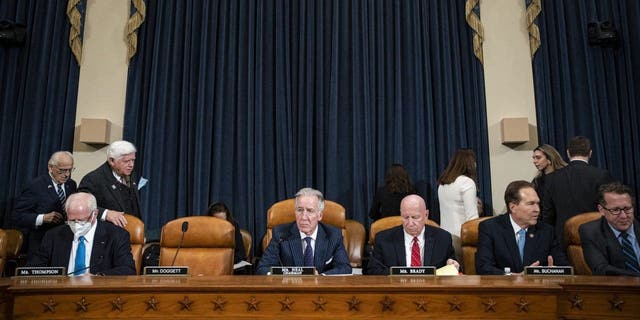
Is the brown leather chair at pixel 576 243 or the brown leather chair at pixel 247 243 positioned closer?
the brown leather chair at pixel 576 243

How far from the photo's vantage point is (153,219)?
5.61 meters

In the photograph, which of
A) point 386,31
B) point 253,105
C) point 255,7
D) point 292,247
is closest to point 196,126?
point 253,105

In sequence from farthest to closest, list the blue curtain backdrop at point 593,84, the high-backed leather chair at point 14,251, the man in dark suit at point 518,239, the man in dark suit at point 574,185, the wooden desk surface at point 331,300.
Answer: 1. the blue curtain backdrop at point 593,84
2. the high-backed leather chair at point 14,251
3. the man in dark suit at point 574,185
4. the man in dark suit at point 518,239
5. the wooden desk surface at point 331,300

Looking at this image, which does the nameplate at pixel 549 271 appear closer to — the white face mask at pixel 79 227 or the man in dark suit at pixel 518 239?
the man in dark suit at pixel 518 239

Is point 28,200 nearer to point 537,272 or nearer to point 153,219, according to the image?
point 153,219

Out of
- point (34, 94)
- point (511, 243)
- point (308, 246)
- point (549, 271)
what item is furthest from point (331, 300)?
point (34, 94)

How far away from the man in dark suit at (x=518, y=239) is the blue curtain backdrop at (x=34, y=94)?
14.6ft

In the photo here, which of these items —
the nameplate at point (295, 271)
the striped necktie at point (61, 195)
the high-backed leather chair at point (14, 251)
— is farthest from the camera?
the high-backed leather chair at point (14, 251)

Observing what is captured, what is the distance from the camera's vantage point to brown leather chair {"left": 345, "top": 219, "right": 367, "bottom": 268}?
4938 mm

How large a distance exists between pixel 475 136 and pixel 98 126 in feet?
12.9

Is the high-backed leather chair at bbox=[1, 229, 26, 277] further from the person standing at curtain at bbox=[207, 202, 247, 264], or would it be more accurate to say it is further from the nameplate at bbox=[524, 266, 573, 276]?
the nameplate at bbox=[524, 266, 573, 276]

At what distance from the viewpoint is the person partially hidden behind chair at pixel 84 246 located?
3.36 metres

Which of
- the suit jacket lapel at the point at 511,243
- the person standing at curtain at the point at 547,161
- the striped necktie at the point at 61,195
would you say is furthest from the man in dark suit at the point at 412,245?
the striped necktie at the point at 61,195

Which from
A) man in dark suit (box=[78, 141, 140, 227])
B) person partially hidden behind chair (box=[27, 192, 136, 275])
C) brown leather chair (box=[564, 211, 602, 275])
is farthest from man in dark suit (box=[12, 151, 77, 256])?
brown leather chair (box=[564, 211, 602, 275])
